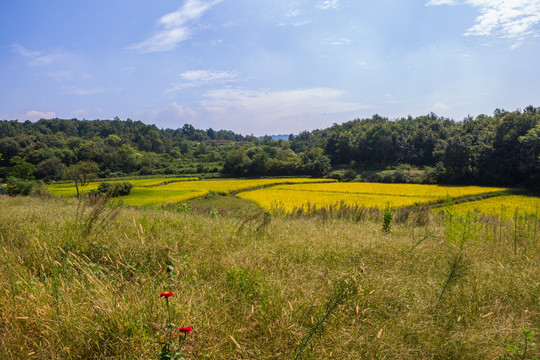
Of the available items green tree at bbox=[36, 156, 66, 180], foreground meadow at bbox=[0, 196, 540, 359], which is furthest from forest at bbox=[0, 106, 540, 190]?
foreground meadow at bbox=[0, 196, 540, 359]

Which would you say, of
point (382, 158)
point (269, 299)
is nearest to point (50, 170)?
point (269, 299)

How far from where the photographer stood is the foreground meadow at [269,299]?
7.61ft

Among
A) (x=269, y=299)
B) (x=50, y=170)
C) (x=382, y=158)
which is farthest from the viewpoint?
(x=382, y=158)

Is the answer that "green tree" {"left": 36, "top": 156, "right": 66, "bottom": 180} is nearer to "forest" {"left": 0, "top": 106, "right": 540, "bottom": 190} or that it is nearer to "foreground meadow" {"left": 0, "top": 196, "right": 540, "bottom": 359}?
"forest" {"left": 0, "top": 106, "right": 540, "bottom": 190}

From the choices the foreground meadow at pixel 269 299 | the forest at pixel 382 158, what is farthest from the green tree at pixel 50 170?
the foreground meadow at pixel 269 299

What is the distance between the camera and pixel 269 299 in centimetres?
284

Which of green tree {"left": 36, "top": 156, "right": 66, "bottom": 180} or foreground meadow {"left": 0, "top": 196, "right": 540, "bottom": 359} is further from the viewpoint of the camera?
green tree {"left": 36, "top": 156, "right": 66, "bottom": 180}

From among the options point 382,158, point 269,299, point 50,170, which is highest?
point 382,158

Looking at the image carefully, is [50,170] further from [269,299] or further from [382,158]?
[382,158]

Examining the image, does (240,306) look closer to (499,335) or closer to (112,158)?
(499,335)

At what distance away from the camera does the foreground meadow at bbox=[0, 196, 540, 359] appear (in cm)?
232

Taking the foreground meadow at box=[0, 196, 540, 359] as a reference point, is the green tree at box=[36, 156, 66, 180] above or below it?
above

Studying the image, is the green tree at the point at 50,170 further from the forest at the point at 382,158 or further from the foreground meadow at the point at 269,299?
the foreground meadow at the point at 269,299

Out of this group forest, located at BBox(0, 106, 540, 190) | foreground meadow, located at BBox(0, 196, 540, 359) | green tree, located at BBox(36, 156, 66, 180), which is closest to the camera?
foreground meadow, located at BBox(0, 196, 540, 359)
